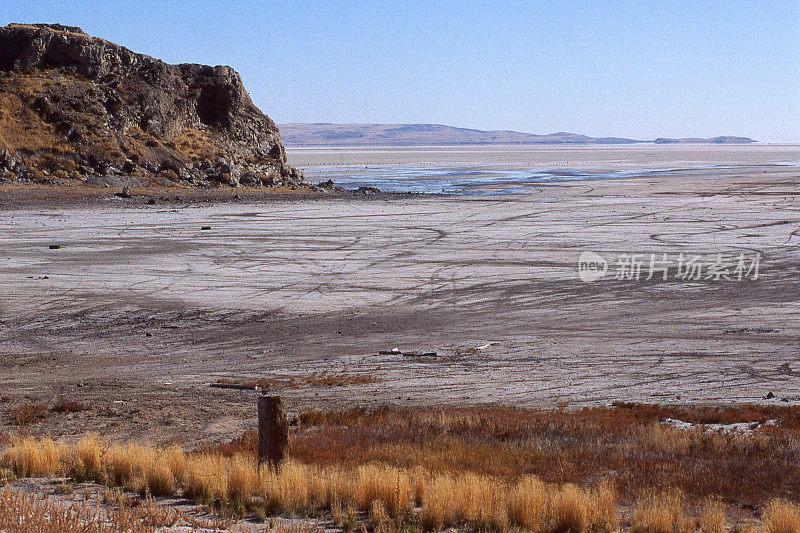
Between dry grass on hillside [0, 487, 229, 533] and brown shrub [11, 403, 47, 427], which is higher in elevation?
dry grass on hillside [0, 487, 229, 533]

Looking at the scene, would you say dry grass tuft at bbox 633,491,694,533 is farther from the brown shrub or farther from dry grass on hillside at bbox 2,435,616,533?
the brown shrub

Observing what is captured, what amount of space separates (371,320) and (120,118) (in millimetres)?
59595

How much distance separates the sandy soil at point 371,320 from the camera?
13.3 m

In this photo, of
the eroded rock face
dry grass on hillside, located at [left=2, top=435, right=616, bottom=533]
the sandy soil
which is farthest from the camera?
the eroded rock face

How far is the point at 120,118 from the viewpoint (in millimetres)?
72188

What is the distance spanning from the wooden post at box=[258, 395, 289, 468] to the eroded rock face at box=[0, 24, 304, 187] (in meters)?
55.8

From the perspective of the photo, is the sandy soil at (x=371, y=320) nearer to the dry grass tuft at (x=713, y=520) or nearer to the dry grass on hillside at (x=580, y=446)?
the dry grass on hillside at (x=580, y=446)

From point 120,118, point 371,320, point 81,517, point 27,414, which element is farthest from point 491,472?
point 120,118

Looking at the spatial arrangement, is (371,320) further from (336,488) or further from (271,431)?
(336,488)

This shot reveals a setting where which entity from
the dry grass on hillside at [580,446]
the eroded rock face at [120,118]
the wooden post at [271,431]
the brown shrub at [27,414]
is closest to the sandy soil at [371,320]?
the brown shrub at [27,414]

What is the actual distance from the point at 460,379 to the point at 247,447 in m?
4.64

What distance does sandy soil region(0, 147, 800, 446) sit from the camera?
1332 cm

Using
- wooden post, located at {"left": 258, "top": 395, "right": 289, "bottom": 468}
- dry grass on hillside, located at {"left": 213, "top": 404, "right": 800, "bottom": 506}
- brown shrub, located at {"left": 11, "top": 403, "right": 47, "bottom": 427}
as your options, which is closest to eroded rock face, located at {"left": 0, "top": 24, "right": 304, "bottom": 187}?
brown shrub, located at {"left": 11, "top": 403, "right": 47, "bottom": 427}

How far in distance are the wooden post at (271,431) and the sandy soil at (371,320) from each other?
2471 millimetres
